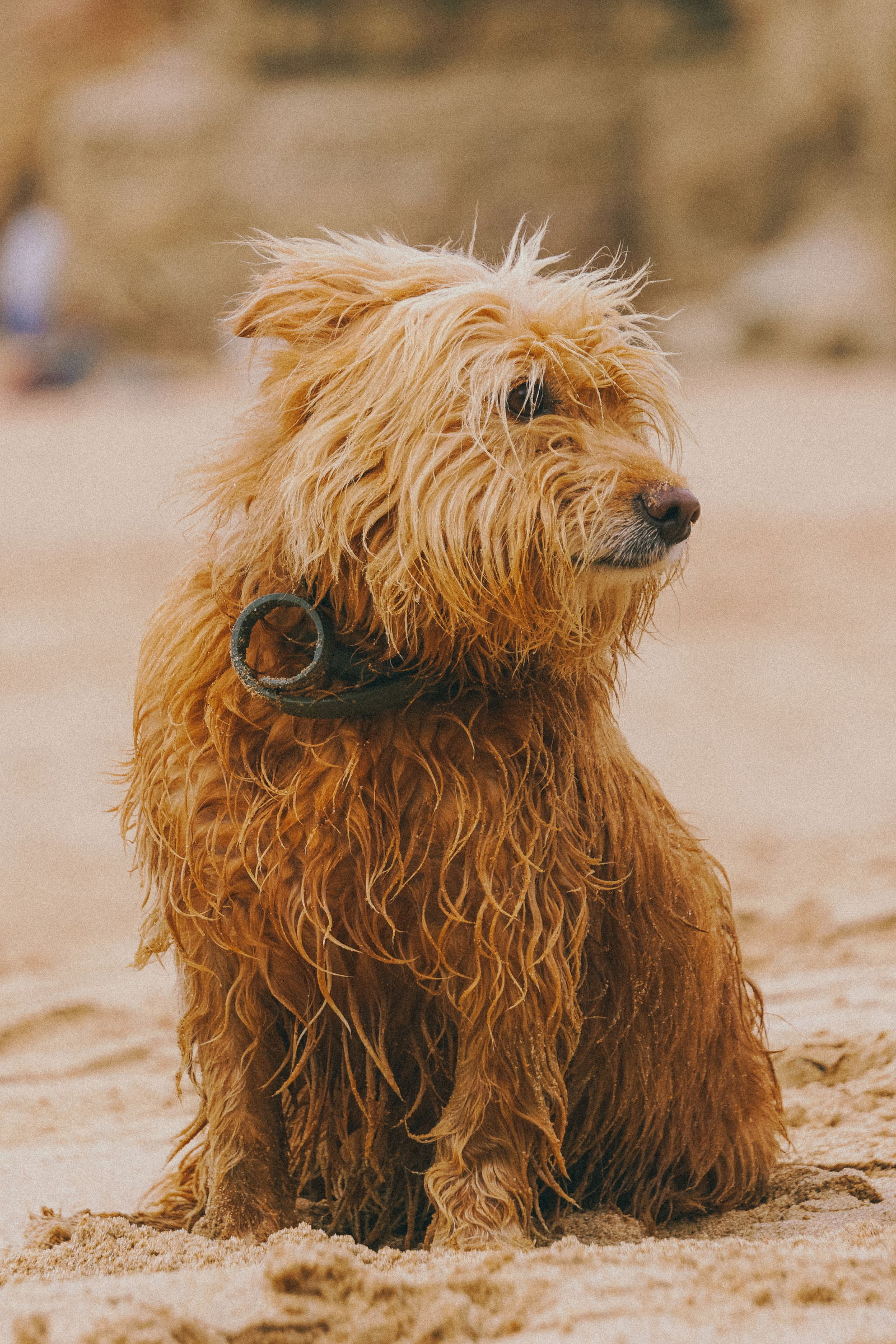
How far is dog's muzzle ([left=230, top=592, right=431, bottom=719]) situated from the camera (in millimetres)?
2705

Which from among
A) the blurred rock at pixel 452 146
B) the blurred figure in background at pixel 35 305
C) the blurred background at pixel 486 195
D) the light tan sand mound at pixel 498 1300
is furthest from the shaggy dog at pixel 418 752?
the blurred rock at pixel 452 146

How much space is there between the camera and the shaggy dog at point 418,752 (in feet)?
8.78

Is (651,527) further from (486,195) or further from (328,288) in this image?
(486,195)

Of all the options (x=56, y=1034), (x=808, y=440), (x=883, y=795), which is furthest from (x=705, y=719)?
(x=808, y=440)

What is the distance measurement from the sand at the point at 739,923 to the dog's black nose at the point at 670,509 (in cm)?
28

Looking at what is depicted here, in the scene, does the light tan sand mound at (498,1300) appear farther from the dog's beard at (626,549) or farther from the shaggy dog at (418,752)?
the dog's beard at (626,549)

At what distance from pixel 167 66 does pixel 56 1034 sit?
2189 cm

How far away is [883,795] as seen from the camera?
24.5ft

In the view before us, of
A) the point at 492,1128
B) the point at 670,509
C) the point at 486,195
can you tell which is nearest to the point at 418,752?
the point at 670,509

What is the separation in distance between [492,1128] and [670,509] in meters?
1.12

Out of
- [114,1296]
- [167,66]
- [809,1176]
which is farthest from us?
[167,66]

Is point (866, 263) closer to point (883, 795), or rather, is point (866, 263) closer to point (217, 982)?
point (883, 795)

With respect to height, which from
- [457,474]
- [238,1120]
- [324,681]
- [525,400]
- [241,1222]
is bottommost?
[241,1222]

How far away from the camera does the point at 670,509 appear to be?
264 centimetres
